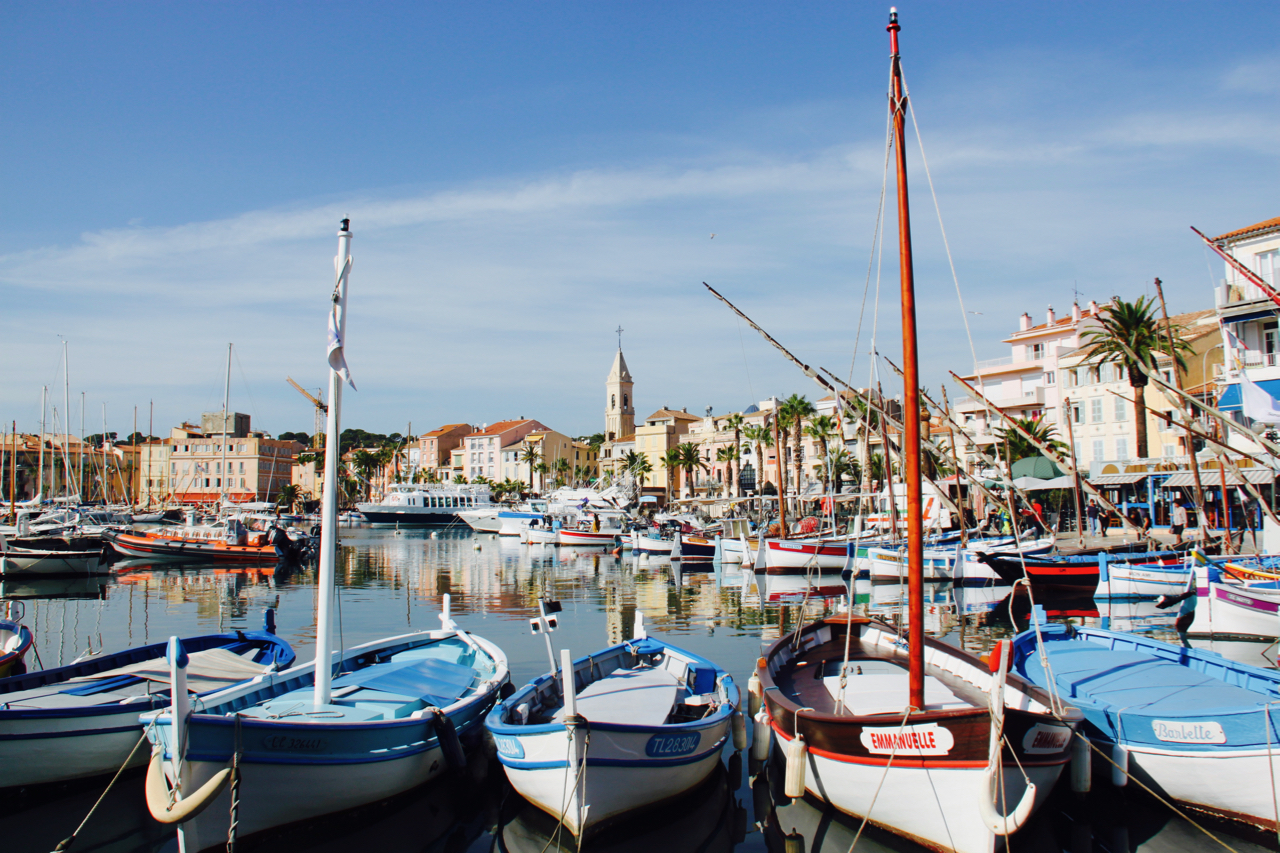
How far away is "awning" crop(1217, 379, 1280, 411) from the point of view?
122 feet

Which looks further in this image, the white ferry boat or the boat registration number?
the white ferry boat

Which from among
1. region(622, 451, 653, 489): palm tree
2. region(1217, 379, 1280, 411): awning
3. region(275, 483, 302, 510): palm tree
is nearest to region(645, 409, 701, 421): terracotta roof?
region(622, 451, 653, 489): palm tree

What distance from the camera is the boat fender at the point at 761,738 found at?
1291 cm

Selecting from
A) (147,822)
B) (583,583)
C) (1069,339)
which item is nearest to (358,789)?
(147,822)

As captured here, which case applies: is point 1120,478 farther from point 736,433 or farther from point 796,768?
point 796,768

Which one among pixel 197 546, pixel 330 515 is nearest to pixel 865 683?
pixel 330 515

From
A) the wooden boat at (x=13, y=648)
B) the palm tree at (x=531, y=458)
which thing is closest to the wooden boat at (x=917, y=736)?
the wooden boat at (x=13, y=648)

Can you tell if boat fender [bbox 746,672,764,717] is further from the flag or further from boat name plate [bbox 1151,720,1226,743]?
the flag

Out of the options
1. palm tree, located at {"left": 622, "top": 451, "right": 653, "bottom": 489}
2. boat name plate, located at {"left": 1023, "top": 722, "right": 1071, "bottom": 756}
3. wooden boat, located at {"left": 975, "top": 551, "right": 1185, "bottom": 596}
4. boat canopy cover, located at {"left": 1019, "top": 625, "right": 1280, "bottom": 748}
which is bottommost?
wooden boat, located at {"left": 975, "top": 551, "right": 1185, "bottom": 596}

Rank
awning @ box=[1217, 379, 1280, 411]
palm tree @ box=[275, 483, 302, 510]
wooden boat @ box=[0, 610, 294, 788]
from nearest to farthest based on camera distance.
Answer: wooden boat @ box=[0, 610, 294, 788], awning @ box=[1217, 379, 1280, 411], palm tree @ box=[275, 483, 302, 510]

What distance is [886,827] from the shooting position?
10188 millimetres

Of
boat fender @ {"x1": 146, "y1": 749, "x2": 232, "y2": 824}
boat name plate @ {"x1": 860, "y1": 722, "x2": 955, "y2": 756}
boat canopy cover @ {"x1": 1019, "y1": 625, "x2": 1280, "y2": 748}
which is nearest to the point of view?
boat fender @ {"x1": 146, "y1": 749, "x2": 232, "y2": 824}

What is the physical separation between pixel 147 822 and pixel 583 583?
3289 centimetres

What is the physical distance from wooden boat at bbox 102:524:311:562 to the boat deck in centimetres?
4836
